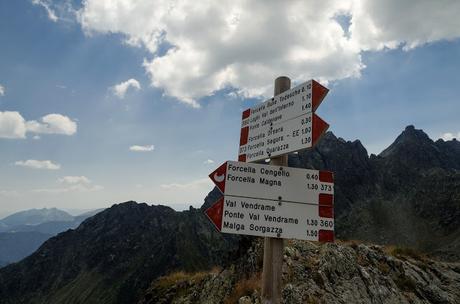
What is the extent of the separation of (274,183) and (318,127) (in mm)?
1367

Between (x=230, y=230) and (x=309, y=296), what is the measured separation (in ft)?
21.2

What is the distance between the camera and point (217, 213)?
654 centimetres

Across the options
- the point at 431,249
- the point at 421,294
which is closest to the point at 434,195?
the point at 431,249

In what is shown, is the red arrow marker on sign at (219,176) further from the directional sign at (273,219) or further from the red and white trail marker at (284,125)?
the red and white trail marker at (284,125)

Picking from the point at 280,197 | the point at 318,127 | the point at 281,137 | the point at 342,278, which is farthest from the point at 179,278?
the point at 318,127

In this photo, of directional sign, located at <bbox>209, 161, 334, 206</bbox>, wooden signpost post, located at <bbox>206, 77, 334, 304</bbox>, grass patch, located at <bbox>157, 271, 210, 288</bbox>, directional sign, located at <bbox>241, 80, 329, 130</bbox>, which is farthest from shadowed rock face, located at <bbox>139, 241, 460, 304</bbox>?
directional sign, located at <bbox>241, 80, 329, 130</bbox>

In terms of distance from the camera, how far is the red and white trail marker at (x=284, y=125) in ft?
21.9

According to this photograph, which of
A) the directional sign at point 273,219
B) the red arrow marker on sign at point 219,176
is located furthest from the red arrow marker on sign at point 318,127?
the red arrow marker on sign at point 219,176

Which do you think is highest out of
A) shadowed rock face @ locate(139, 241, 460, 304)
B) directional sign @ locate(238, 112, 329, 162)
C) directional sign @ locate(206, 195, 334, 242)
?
directional sign @ locate(238, 112, 329, 162)

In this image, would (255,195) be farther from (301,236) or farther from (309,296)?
(309,296)

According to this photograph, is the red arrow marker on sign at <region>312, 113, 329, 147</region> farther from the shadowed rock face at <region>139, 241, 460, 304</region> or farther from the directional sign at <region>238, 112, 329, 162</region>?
the shadowed rock face at <region>139, 241, 460, 304</region>

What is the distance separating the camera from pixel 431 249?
449ft

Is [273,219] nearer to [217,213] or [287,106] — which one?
[217,213]

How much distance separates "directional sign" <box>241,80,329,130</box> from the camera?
6.89m
